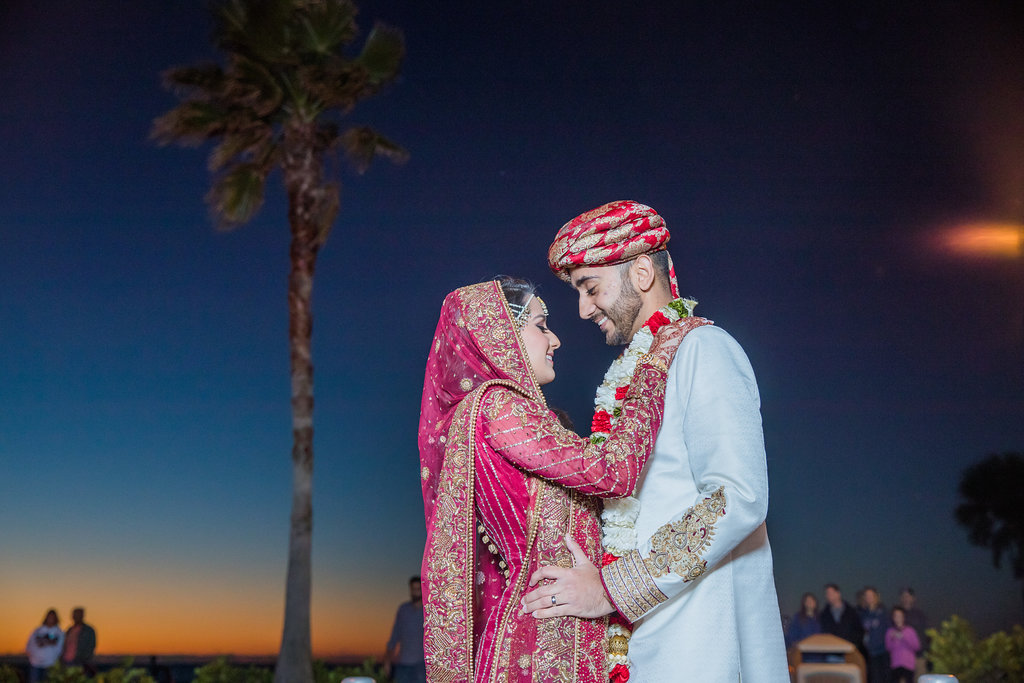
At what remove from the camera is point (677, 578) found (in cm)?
169

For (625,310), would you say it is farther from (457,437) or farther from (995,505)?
(995,505)

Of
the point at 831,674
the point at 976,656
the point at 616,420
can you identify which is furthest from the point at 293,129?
the point at 976,656

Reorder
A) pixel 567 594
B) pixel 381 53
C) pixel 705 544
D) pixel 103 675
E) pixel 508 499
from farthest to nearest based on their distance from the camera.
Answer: pixel 381 53 < pixel 103 675 < pixel 508 499 < pixel 567 594 < pixel 705 544

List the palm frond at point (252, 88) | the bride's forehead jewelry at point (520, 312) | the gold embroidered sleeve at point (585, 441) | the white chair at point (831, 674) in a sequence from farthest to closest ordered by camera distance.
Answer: the palm frond at point (252, 88) → the white chair at point (831, 674) → the bride's forehead jewelry at point (520, 312) → the gold embroidered sleeve at point (585, 441)

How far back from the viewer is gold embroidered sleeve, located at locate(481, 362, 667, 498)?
1.79 meters

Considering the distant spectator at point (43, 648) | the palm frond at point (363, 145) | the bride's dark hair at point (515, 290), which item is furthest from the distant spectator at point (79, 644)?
the bride's dark hair at point (515, 290)

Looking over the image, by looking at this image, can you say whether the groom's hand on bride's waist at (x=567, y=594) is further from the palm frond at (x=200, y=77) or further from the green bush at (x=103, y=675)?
the palm frond at (x=200, y=77)

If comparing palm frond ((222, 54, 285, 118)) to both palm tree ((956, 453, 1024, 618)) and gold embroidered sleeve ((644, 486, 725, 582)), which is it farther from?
palm tree ((956, 453, 1024, 618))

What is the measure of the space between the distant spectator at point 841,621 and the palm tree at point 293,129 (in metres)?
4.36

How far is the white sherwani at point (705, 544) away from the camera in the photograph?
1.68 meters

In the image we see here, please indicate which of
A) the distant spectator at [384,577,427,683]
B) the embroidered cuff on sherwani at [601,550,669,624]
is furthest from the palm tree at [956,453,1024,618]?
the embroidered cuff on sherwani at [601,550,669,624]

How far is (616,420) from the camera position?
2.01 m

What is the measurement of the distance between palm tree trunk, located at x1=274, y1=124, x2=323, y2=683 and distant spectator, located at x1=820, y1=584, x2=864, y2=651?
14.3ft

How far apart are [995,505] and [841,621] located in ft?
6.83
